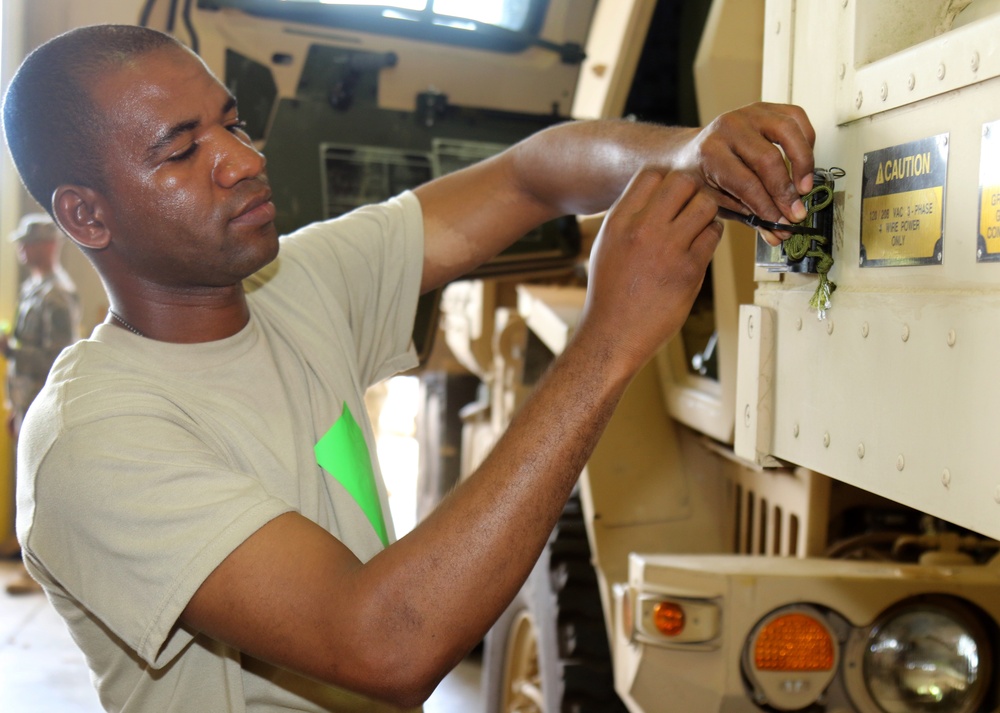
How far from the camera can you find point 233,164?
135 centimetres

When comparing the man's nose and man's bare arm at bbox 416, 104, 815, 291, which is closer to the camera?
man's bare arm at bbox 416, 104, 815, 291

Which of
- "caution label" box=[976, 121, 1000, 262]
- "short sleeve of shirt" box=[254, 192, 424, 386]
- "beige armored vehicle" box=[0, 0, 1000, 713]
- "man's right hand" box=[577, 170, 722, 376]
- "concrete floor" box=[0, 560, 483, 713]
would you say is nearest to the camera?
"caution label" box=[976, 121, 1000, 262]

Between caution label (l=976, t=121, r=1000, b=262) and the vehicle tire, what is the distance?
1.60 m

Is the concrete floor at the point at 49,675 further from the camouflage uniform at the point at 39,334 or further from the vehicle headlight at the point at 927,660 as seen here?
the vehicle headlight at the point at 927,660

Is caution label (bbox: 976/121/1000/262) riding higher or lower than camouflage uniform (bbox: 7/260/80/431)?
higher

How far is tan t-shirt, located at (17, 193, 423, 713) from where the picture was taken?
1.11 metres

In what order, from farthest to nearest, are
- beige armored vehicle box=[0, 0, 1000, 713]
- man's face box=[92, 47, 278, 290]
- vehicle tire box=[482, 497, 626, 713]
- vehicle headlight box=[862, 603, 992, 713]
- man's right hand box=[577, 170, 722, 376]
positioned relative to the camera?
1. vehicle tire box=[482, 497, 626, 713]
2. vehicle headlight box=[862, 603, 992, 713]
3. man's face box=[92, 47, 278, 290]
4. man's right hand box=[577, 170, 722, 376]
5. beige armored vehicle box=[0, 0, 1000, 713]

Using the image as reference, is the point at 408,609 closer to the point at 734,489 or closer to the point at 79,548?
the point at 79,548

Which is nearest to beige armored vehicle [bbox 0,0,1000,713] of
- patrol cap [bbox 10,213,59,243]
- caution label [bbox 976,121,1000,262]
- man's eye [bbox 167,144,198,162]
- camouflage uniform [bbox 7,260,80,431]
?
caution label [bbox 976,121,1000,262]

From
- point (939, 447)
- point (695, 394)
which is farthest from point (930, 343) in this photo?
point (695, 394)

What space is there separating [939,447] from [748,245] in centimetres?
123

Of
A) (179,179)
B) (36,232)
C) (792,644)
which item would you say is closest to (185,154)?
(179,179)

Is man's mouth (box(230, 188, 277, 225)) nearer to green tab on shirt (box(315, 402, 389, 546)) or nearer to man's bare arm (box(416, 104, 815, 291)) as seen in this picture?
green tab on shirt (box(315, 402, 389, 546))

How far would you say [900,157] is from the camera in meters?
1.06
